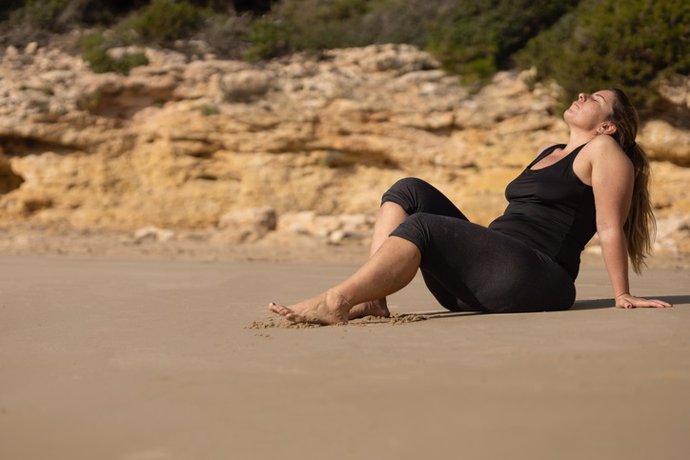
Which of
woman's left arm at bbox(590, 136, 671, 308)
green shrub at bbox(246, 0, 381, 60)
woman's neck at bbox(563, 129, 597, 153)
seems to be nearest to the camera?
woman's left arm at bbox(590, 136, 671, 308)

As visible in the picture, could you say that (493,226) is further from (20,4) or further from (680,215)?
(20,4)

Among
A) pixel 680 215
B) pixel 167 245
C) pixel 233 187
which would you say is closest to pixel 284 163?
pixel 233 187

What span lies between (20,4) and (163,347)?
14.9 meters

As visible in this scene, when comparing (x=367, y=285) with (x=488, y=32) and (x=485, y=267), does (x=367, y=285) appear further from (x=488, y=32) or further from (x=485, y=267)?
(x=488, y=32)

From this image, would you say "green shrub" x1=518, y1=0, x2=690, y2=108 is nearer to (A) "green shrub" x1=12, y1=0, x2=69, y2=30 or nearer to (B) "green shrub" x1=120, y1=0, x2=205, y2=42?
(B) "green shrub" x1=120, y1=0, x2=205, y2=42

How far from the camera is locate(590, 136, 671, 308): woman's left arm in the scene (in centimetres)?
334

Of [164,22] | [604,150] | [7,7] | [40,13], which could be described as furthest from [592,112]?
[7,7]

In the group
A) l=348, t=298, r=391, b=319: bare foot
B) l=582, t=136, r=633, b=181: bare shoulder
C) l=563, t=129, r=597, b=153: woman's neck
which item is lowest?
l=348, t=298, r=391, b=319: bare foot

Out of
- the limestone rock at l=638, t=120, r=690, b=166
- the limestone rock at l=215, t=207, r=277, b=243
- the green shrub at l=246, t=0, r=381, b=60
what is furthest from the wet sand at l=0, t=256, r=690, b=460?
the green shrub at l=246, t=0, r=381, b=60

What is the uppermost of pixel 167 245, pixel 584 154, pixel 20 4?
pixel 20 4

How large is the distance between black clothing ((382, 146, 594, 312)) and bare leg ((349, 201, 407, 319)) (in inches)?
1.5

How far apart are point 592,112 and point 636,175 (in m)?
0.33

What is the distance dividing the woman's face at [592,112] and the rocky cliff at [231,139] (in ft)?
25.7

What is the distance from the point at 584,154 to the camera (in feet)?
11.2
